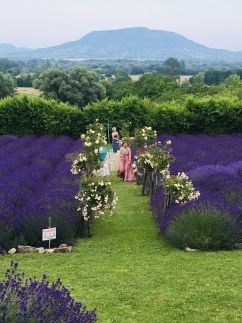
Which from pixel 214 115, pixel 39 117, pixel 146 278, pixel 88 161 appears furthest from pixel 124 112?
pixel 146 278

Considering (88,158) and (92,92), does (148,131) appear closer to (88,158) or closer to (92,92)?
(88,158)

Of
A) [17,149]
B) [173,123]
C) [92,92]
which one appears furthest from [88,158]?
[92,92]

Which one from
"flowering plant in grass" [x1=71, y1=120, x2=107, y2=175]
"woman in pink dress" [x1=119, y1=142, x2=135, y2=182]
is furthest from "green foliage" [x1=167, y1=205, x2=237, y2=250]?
"woman in pink dress" [x1=119, y1=142, x2=135, y2=182]

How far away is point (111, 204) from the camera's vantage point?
9.69m

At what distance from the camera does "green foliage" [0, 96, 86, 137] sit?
89.5 feet

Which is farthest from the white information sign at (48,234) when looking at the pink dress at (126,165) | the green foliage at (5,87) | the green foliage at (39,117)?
the green foliage at (5,87)

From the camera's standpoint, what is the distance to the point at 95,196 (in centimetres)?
954

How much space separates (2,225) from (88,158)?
519 centimetres

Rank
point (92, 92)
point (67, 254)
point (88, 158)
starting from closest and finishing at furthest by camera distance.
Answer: point (67, 254), point (88, 158), point (92, 92)

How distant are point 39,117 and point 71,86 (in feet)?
82.5

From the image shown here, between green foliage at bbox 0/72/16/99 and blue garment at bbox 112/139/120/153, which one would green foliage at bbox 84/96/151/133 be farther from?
green foliage at bbox 0/72/16/99

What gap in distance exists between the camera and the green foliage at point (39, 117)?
27.3m

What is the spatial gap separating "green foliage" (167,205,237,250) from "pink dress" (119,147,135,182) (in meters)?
8.61

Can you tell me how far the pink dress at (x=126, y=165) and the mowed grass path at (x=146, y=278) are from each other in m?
7.54
